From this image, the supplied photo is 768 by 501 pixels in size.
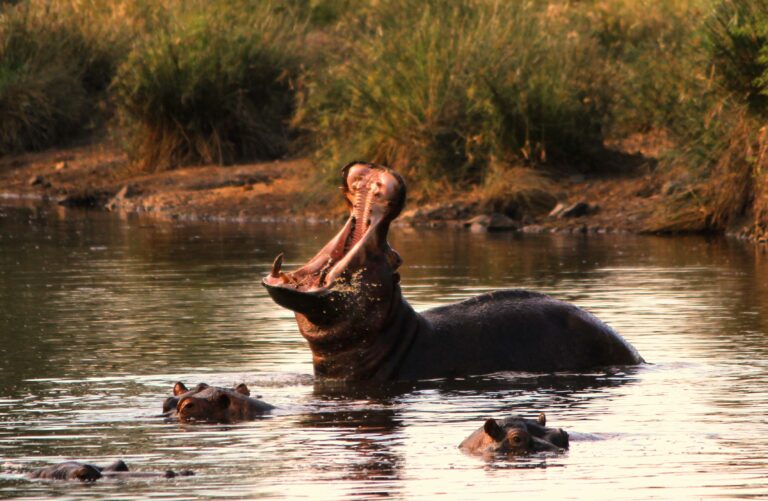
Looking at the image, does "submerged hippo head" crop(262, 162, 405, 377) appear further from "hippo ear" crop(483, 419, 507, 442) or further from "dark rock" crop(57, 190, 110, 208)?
"dark rock" crop(57, 190, 110, 208)

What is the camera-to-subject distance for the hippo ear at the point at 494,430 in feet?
24.5

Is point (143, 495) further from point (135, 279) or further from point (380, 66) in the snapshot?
point (380, 66)

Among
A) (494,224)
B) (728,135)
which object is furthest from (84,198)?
(728,135)

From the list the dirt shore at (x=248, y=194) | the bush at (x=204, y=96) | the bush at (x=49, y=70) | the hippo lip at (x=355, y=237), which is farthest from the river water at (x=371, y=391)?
the bush at (x=49, y=70)

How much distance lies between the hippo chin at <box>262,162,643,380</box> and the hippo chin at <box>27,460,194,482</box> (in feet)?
7.61

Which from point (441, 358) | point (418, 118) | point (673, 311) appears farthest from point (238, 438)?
point (418, 118)

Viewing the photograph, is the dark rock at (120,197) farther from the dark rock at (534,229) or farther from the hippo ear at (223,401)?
the hippo ear at (223,401)

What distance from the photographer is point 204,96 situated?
89.7ft

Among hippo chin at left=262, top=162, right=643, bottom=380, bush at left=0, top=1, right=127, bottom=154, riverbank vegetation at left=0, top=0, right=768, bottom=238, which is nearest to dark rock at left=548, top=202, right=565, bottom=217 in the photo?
riverbank vegetation at left=0, top=0, right=768, bottom=238

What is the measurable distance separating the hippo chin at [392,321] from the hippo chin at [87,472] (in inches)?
91.3

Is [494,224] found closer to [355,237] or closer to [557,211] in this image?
[557,211]

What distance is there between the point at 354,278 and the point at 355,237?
296 mm

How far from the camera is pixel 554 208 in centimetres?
2194

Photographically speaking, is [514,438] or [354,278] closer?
[514,438]
